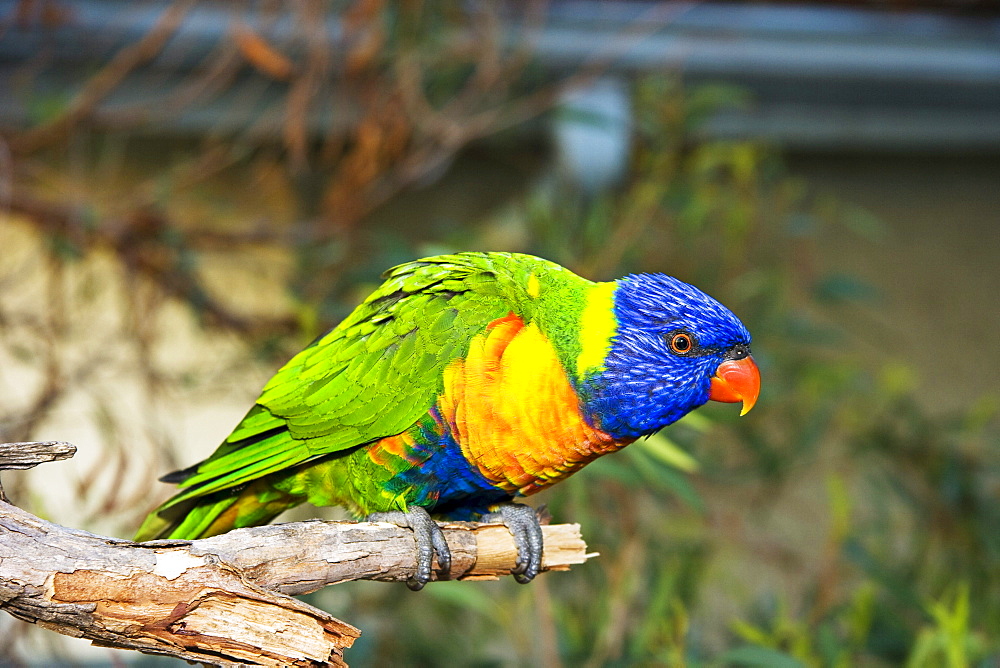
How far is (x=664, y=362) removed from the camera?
1.40 metres

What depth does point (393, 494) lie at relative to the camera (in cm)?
149

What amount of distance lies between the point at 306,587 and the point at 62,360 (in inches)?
87.9

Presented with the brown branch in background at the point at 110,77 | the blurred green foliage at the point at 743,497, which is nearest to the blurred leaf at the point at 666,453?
the blurred green foliage at the point at 743,497

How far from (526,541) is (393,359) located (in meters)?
0.42

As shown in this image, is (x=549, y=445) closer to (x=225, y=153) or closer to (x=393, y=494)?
(x=393, y=494)

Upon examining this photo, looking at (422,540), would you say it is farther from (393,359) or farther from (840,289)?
(840,289)

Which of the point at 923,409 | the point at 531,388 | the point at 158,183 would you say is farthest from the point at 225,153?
the point at 923,409

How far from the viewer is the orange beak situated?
56.9 inches

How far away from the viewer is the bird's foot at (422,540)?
1.40 m

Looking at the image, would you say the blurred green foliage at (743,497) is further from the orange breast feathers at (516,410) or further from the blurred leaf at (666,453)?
the orange breast feathers at (516,410)

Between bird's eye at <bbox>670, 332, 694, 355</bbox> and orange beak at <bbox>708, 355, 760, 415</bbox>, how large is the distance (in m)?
0.08

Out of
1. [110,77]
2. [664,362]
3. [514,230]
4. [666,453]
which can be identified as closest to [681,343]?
[664,362]

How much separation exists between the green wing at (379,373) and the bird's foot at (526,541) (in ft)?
0.96

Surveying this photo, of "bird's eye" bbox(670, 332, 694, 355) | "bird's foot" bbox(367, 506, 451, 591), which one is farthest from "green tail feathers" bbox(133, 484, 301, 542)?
"bird's eye" bbox(670, 332, 694, 355)
